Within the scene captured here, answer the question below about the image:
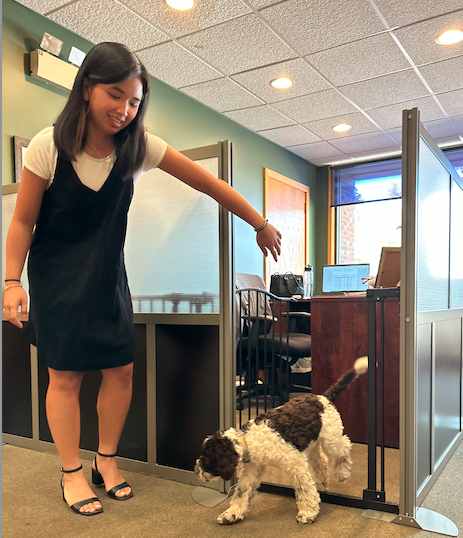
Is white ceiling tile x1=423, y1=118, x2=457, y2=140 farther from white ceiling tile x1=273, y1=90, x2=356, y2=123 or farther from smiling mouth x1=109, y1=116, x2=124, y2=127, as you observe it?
smiling mouth x1=109, y1=116, x2=124, y2=127

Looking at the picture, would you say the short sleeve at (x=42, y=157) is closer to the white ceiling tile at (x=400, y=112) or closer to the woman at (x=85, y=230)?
the woman at (x=85, y=230)

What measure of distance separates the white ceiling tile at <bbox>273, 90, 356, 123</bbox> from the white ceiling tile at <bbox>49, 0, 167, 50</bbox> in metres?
1.48

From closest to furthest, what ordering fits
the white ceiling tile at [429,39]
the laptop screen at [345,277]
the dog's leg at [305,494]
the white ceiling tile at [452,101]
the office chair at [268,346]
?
the dog's leg at [305,494] < the office chair at [268,346] < the white ceiling tile at [429,39] < the laptop screen at [345,277] < the white ceiling tile at [452,101]

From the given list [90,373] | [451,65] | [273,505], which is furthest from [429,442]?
[451,65]

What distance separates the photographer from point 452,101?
14.3ft

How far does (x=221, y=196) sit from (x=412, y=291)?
2.28 ft

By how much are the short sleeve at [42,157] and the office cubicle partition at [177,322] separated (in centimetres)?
52

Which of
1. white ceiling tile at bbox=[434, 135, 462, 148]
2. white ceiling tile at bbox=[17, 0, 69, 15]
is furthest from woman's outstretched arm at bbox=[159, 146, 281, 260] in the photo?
white ceiling tile at bbox=[434, 135, 462, 148]

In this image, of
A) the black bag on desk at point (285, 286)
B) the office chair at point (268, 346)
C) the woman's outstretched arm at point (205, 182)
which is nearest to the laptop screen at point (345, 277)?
the black bag on desk at point (285, 286)

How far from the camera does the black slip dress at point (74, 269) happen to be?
60.5 inches

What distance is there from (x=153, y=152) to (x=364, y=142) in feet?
14.3

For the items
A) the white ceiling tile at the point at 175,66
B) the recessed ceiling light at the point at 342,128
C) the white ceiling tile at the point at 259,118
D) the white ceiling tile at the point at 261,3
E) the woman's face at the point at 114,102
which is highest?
the white ceiling tile at the point at 261,3

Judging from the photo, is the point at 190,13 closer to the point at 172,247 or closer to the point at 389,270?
the point at 172,247

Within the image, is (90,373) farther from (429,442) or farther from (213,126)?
(213,126)
